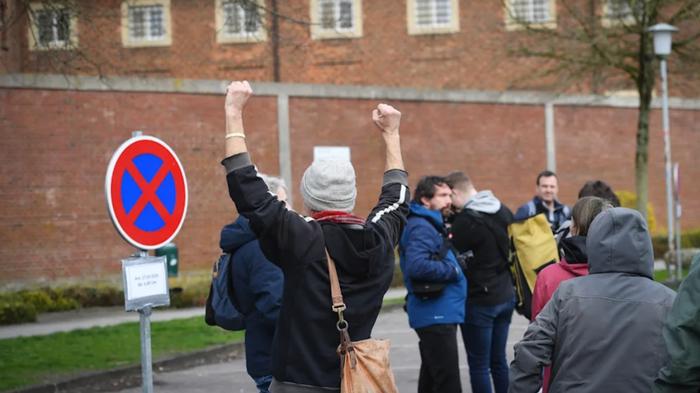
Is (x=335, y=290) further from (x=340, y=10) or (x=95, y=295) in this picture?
(x=340, y=10)

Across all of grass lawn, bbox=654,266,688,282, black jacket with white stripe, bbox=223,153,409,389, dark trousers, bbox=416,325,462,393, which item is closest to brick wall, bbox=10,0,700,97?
grass lawn, bbox=654,266,688,282

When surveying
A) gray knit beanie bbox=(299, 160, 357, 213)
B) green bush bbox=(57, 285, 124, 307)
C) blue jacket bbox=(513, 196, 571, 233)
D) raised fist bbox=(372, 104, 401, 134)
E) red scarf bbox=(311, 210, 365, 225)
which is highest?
raised fist bbox=(372, 104, 401, 134)

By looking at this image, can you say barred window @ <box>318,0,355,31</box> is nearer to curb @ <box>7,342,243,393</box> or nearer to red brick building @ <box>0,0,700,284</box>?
red brick building @ <box>0,0,700,284</box>

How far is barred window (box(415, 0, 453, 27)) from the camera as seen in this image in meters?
35.0

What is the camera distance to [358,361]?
4492 millimetres

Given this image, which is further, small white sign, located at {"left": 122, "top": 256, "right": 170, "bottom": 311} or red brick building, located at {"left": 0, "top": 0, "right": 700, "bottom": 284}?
red brick building, located at {"left": 0, "top": 0, "right": 700, "bottom": 284}

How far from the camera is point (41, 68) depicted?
98.2 ft

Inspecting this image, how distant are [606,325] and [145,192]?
3.72 meters

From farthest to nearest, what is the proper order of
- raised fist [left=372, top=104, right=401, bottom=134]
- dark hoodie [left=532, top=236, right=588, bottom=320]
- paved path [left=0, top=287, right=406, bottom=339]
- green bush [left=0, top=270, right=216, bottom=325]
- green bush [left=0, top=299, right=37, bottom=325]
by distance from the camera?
1. green bush [left=0, top=270, right=216, bottom=325]
2. green bush [left=0, top=299, right=37, bottom=325]
3. paved path [left=0, top=287, right=406, bottom=339]
4. dark hoodie [left=532, top=236, right=588, bottom=320]
5. raised fist [left=372, top=104, right=401, bottom=134]

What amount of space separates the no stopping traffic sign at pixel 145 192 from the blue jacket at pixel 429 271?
70.8 inches

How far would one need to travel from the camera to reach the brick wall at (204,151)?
2031 cm

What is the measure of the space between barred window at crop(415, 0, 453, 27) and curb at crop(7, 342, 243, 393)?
22.8 metres

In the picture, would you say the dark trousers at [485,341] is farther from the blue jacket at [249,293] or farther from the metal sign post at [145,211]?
the metal sign post at [145,211]

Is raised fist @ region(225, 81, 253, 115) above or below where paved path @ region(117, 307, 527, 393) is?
above
